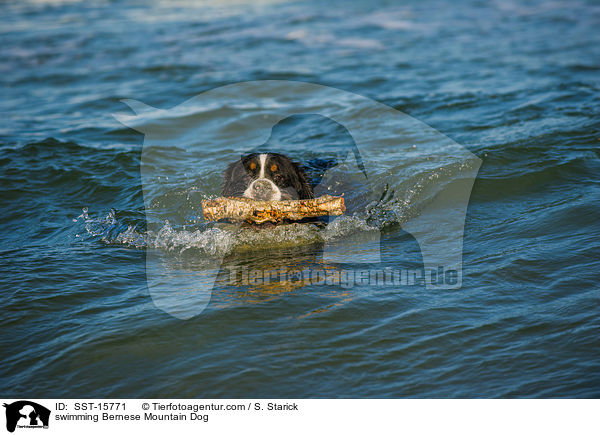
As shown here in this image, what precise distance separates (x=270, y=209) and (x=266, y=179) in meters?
0.34

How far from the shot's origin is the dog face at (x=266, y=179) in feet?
18.7

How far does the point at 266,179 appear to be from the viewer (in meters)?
5.71

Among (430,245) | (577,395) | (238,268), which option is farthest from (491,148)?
(577,395)

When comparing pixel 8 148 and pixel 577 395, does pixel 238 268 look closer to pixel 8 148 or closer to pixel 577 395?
pixel 577 395

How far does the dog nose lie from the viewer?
18.6 feet

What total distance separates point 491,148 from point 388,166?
54.6 inches

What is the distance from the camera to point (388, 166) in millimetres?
7574
